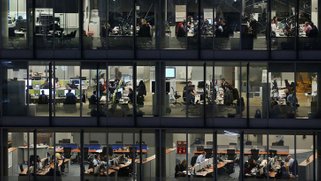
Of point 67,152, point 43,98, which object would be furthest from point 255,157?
point 43,98

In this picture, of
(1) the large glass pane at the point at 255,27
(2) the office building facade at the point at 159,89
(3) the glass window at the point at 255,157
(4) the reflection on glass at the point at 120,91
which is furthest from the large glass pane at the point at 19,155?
(1) the large glass pane at the point at 255,27

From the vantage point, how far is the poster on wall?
48281mm

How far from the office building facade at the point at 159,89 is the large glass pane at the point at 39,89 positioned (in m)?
0.04

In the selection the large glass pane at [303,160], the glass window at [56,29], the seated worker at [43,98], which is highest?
the glass window at [56,29]

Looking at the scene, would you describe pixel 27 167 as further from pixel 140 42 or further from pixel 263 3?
pixel 263 3

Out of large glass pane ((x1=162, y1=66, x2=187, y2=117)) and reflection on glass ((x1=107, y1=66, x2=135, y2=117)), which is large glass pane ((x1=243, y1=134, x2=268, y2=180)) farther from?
reflection on glass ((x1=107, y1=66, x2=135, y2=117))

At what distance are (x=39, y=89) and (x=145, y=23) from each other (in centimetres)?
523

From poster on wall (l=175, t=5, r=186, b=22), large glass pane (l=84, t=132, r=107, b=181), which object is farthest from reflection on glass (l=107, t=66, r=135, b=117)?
poster on wall (l=175, t=5, r=186, b=22)

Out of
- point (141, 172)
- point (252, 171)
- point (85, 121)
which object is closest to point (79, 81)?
point (85, 121)

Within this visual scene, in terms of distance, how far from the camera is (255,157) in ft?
158

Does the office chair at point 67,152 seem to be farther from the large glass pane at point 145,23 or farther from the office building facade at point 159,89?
the large glass pane at point 145,23

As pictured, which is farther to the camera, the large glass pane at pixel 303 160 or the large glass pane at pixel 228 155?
the large glass pane at pixel 228 155

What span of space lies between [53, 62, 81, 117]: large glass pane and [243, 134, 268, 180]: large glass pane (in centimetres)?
720

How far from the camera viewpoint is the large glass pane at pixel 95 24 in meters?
48.4
